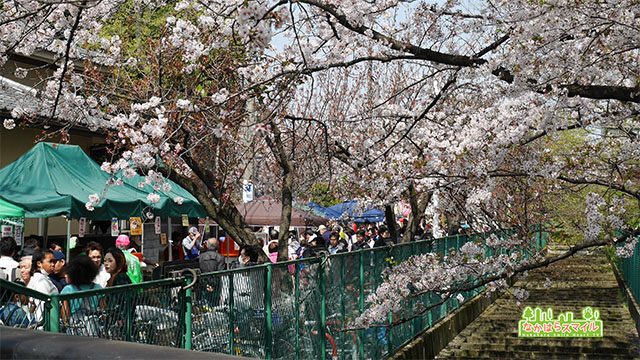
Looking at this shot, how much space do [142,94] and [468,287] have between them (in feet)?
15.2

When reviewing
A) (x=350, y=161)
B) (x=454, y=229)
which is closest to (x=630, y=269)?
(x=454, y=229)

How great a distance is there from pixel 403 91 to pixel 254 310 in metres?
2.73

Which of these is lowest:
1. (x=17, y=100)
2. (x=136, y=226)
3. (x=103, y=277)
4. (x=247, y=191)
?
(x=103, y=277)

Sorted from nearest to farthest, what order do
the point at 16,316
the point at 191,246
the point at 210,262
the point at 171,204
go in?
the point at 16,316, the point at 210,262, the point at 171,204, the point at 191,246

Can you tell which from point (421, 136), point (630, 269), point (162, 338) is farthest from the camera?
point (630, 269)

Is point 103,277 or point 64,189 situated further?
point 64,189

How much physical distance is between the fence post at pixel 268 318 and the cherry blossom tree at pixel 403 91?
50.7 inches

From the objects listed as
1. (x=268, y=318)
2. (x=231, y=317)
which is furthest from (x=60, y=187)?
(x=231, y=317)

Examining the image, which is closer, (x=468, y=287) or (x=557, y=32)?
(x=557, y=32)

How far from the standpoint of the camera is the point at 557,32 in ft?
21.9

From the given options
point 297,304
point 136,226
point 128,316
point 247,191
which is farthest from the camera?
point 247,191

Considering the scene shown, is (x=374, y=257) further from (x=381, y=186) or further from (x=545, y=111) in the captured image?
(x=545, y=111)

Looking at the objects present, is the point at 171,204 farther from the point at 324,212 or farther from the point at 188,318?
the point at 324,212

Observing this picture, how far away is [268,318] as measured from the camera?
7387 mm
